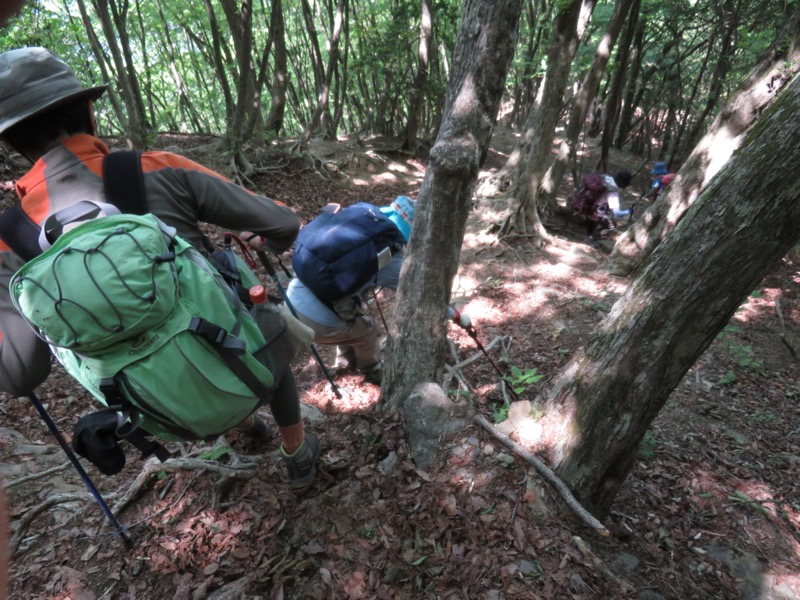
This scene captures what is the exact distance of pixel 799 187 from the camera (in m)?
1.55

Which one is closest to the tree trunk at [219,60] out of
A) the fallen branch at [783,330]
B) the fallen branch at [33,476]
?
the fallen branch at [33,476]

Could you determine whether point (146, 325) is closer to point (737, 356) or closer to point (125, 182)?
point (125, 182)

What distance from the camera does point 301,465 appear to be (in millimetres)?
2396

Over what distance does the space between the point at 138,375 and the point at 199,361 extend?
0.65ft

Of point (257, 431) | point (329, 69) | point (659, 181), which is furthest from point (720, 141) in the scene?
point (329, 69)

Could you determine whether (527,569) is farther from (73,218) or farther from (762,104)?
(762,104)

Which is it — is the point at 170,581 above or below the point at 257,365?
below

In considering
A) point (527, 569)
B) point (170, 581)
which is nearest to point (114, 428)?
point (170, 581)

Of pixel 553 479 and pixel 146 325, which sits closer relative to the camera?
pixel 146 325

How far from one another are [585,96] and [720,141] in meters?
3.92

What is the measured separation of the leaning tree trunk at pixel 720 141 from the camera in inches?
204

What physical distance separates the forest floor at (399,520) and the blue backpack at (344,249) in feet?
3.27

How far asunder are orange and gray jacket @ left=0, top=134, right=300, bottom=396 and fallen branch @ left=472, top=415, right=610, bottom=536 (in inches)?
68.7

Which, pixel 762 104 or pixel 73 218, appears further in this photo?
pixel 762 104
